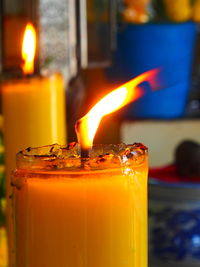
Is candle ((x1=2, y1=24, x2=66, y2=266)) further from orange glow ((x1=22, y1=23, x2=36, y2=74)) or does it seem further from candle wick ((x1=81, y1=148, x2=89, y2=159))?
candle wick ((x1=81, y1=148, x2=89, y2=159))

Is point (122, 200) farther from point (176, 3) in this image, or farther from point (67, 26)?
point (176, 3)

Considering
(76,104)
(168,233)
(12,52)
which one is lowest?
(168,233)

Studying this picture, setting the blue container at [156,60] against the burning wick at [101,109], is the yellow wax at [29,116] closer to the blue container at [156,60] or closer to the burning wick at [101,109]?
the burning wick at [101,109]

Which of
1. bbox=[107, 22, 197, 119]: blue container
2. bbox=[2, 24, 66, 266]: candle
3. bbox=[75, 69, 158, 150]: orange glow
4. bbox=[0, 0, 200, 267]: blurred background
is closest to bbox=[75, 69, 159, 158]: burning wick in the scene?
bbox=[75, 69, 158, 150]: orange glow

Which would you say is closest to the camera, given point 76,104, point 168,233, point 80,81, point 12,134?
point 12,134

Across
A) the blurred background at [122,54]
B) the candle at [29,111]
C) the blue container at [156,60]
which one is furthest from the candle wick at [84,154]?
the blue container at [156,60]

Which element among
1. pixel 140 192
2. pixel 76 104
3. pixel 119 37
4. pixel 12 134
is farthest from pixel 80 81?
pixel 140 192

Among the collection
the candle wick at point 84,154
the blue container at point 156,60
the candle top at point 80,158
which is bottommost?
the blue container at point 156,60
